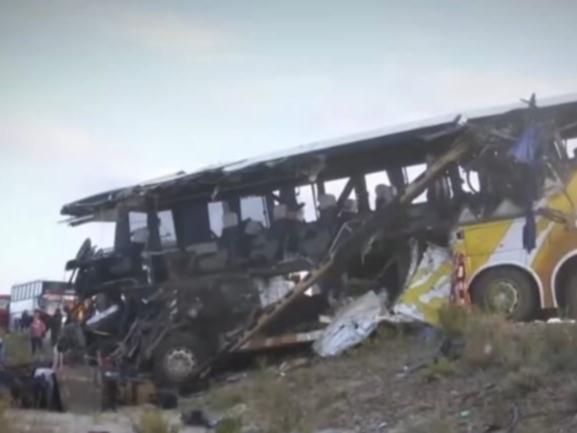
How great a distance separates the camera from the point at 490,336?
36.3 ft

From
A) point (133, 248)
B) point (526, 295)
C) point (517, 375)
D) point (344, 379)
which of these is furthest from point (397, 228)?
point (517, 375)

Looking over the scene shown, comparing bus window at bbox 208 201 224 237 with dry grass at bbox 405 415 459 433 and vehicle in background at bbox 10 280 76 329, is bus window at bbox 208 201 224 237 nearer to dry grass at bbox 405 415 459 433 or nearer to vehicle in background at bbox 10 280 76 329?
dry grass at bbox 405 415 459 433

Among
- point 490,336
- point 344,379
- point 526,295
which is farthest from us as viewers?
point 526,295

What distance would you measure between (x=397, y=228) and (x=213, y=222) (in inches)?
119

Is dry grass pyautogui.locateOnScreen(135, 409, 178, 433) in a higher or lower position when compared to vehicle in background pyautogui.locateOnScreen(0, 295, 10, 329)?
lower

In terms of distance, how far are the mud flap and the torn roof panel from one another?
5.50 feet

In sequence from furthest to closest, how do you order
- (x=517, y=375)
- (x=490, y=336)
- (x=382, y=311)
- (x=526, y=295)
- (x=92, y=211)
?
(x=92, y=211) < (x=382, y=311) < (x=526, y=295) < (x=490, y=336) < (x=517, y=375)

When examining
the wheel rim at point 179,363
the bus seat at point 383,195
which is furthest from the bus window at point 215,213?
the bus seat at point 383,195

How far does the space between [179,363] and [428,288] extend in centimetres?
393

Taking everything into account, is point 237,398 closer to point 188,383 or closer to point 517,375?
point 188,383

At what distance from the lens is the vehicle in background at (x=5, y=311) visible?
35.4 metres

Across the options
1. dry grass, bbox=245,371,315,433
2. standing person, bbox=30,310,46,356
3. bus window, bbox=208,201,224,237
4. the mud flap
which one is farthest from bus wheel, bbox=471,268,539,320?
standing person, bbox=30,310,46,356

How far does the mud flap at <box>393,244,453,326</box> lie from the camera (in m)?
14.1

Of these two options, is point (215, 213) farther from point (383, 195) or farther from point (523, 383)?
point (523, 383)
